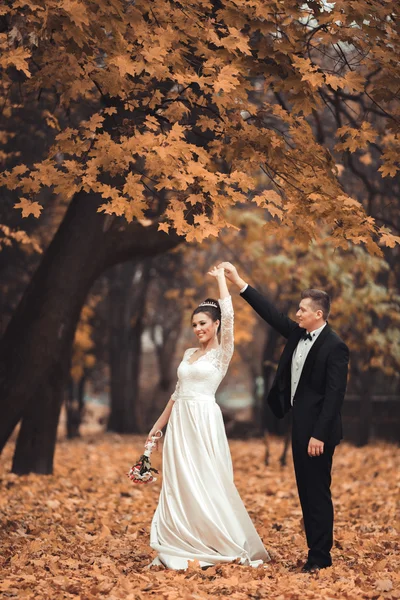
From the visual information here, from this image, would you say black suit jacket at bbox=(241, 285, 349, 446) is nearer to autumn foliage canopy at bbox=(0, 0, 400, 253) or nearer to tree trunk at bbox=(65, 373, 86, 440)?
autumn foliage canopy at bbox=(0, 0, 400, 253)

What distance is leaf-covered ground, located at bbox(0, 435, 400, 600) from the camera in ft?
18.3

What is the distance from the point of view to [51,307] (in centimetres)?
979

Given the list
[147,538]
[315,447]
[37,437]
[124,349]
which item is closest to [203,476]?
[315,447]

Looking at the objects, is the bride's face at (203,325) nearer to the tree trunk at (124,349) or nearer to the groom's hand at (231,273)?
the groom's hand at (231,273)

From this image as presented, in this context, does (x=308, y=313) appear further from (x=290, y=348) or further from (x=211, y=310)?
(x=211, y=310)

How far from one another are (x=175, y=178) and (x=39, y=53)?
241 cm

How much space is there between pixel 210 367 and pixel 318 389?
0.88 meters

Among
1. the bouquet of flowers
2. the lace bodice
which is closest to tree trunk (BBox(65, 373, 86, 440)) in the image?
the bouquet of flowers

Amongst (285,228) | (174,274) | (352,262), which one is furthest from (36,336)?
(174,274)

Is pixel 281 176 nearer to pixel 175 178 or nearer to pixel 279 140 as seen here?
pixel 279 140

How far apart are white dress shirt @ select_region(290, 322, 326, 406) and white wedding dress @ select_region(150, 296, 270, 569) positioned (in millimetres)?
531

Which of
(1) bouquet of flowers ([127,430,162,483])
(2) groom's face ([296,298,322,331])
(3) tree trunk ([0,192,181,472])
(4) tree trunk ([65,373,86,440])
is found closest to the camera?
(2) groom's face ([296,298,322,331])

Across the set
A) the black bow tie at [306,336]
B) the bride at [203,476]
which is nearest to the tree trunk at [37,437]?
the bride at [203,476]

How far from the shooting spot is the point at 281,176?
7047 mm
